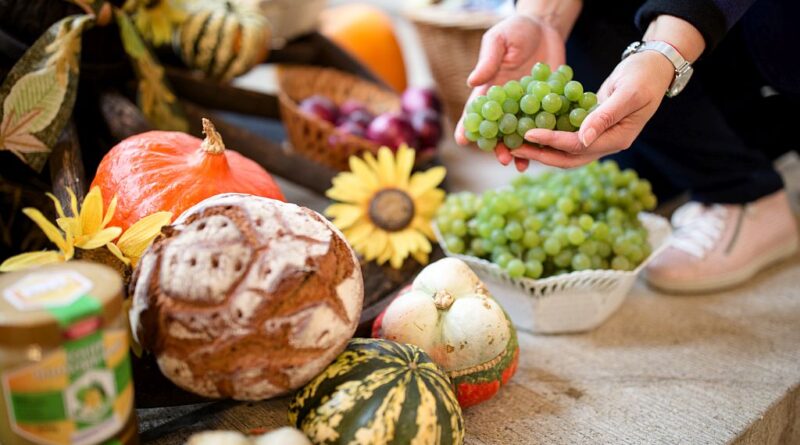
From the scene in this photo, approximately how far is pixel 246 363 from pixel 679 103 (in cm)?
106

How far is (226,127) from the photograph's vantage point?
5.16ft

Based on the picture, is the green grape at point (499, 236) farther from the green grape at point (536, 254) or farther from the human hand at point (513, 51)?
the human hand at point (513, 51)

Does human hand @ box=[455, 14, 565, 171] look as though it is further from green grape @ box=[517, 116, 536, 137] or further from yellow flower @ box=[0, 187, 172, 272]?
yellow flower @ box=[0, 187, 172, 272]

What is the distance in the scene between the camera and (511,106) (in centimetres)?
105

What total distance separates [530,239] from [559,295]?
110mm

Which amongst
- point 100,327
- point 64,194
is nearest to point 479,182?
point 64,194

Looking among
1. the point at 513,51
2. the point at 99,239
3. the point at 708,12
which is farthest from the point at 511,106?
the point at 99,239

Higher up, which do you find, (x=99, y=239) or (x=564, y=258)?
(x=99, y=239)

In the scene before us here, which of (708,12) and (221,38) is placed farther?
(221,38)

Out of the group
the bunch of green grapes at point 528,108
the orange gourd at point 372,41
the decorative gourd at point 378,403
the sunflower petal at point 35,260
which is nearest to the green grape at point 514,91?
the bunch of green grapes at point 528,108

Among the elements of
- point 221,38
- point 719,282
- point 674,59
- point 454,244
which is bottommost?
point 719,282

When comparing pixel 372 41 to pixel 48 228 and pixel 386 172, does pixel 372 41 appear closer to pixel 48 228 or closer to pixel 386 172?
pixel 386 172

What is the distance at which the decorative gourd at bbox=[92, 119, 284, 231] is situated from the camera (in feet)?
3.34

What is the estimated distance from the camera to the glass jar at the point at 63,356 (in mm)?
645
